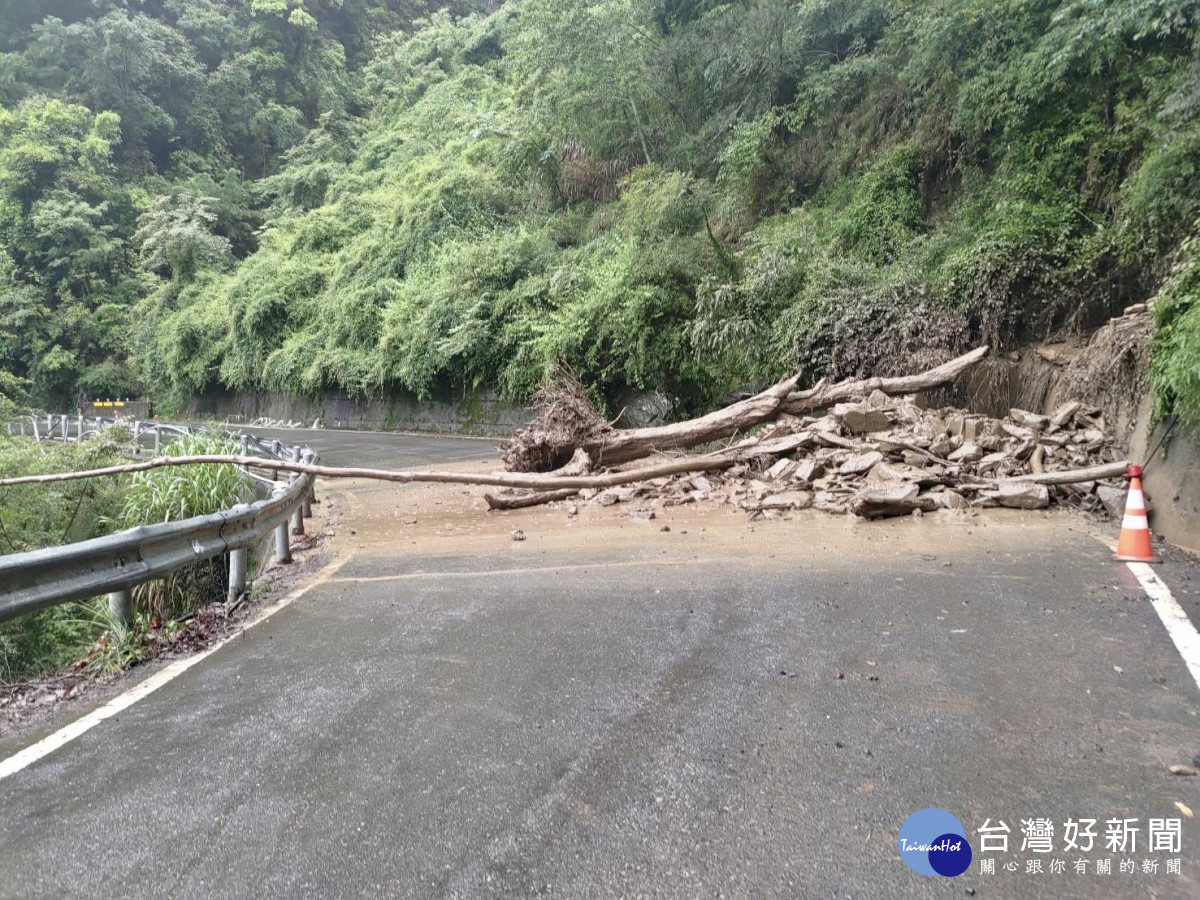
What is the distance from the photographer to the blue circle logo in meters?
2.39

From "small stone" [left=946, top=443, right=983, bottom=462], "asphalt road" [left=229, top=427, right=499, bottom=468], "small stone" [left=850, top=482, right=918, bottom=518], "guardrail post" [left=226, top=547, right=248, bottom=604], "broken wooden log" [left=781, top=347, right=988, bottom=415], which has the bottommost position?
"asphalt road" [left=229, top=427, right=499, bottom=468]

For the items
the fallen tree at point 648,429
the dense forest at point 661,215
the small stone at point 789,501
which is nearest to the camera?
the small stone at point 789,501

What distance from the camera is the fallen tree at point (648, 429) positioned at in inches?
470

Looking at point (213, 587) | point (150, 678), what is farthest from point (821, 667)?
point (213, 587)

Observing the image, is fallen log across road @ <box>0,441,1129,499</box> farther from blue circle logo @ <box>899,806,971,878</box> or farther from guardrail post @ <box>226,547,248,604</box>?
blue circle logo @ <box>899,806,971,878</box>

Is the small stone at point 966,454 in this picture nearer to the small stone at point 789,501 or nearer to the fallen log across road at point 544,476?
the fallen log across road at point 544,476

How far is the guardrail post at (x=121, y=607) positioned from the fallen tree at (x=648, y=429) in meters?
7.49

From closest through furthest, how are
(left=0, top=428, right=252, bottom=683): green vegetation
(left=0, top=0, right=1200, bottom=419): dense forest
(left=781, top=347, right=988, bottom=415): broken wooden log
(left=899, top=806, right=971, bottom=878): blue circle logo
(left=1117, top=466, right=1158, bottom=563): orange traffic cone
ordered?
(left=899, top=806, right=971, bottom=878): blue circle logo, (left=0, top=428, right=252, bottom=683): green vegetation, (left=1117, top=466, right=1158, bottom=563): orange traffic cone, (left=781, top=347, right=988, bottom=415): broken wooden log, (left=0, top=0, right=1200, bottom=419): dense forest

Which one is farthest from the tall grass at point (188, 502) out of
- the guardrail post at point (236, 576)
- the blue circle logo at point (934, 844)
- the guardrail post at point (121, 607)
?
the blue circle logo at point (934, 844)

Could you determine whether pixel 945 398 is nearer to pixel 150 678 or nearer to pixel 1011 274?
pixel 1011 274

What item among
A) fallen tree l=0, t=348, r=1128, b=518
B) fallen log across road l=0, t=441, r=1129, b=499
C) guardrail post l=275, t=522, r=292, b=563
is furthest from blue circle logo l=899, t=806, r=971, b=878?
guardrail post l=275, t=522, r=292, b=563

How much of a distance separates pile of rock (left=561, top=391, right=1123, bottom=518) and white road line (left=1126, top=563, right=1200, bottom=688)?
277 cm

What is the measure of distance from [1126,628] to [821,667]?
2.03 meters

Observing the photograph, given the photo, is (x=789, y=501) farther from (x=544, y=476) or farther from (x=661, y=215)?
(x=661, y=215)
